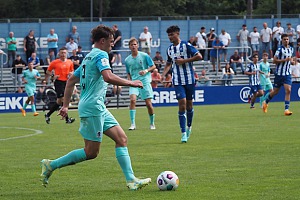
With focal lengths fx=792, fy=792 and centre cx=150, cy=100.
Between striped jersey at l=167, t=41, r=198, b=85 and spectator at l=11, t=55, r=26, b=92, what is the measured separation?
18741mm

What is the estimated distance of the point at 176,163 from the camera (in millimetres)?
12648

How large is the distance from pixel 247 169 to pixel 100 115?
2.83 meters

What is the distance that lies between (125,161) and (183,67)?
6.77m

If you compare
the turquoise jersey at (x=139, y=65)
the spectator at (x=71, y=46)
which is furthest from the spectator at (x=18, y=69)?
the turquoise jersey at (x=139, y=65)

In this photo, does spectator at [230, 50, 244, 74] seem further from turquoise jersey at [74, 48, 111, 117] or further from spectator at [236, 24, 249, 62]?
turquoise jersey at [74, 48, 111, 117]

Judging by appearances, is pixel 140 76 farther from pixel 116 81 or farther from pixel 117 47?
pixel 117 47

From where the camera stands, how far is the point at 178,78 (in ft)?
53.7

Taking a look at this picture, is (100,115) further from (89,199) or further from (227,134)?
(227,134)

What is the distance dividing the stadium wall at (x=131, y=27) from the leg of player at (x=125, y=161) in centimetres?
2836

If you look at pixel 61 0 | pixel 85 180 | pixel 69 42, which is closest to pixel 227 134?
pixel 85 180

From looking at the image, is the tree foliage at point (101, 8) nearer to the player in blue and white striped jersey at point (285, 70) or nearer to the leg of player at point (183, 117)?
the player in blue and white striped jersey at point (285, 70)

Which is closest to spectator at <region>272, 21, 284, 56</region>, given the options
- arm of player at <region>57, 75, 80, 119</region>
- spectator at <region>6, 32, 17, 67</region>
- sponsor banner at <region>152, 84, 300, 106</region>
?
sponsor banner at <region>152, 84, 300, 106</region>

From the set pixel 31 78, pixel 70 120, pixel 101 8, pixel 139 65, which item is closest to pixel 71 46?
pixel 31 78

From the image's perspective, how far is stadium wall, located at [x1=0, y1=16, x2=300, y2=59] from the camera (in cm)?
3847
